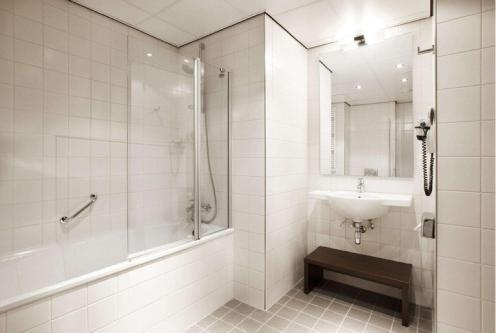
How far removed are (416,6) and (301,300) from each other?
247 cm

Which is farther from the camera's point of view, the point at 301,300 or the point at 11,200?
the point at 301,300

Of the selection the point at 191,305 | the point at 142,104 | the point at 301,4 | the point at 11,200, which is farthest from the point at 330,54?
the point at 11,200

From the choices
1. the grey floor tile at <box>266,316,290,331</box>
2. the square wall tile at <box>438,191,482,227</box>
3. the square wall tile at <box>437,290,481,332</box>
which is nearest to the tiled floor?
the grey floor tile at <box>266,316,290,331</box>

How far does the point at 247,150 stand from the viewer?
216 cm

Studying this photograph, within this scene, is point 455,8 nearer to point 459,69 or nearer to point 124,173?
point 459,69

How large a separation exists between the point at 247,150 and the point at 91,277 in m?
1.34

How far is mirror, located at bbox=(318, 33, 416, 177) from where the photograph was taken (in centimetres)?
221

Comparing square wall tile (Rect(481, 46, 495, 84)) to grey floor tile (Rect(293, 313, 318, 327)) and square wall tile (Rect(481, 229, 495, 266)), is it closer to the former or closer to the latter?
square wall tile (Rect(481, 229, 495, 266))

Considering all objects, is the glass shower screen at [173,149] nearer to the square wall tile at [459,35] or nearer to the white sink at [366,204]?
the white sink at [366,204]

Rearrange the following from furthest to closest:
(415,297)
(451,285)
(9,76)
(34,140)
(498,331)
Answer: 1. (415,297)
2. (34,140)
3. (9,76)
4. (451,285)
5. (498,331)

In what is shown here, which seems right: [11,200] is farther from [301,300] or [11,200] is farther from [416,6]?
[416,6]

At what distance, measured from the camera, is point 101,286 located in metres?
1.40

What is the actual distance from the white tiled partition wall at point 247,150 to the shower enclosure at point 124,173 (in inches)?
4.1

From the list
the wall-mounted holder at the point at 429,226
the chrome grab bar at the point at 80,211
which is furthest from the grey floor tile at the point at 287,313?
the chrome grab bar at the point at 80,211
